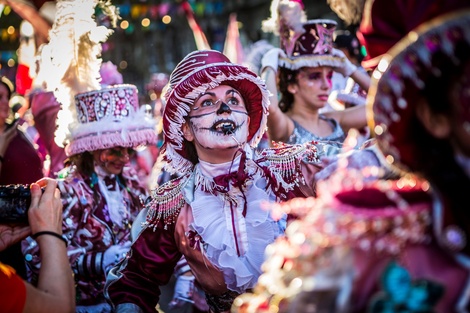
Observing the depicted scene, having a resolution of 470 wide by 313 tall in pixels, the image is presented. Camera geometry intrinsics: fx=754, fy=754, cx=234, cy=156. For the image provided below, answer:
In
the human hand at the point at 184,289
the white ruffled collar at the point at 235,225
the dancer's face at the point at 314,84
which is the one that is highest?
the dancer's face at the point at 314,84

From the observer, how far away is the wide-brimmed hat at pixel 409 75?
1765mm

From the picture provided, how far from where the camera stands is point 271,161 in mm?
3865

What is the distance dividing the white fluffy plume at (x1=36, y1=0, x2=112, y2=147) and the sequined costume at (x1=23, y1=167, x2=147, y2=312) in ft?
1.66

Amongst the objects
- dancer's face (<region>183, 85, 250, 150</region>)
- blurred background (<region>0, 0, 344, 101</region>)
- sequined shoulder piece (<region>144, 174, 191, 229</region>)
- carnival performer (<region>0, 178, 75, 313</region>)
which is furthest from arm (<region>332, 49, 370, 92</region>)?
blurred background (<region>0, 0, 344, 101</region>)

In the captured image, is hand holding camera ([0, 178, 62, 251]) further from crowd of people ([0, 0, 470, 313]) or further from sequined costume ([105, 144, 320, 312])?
sequined costume ([105, 144, 320, 312])

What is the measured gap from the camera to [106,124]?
5.50m

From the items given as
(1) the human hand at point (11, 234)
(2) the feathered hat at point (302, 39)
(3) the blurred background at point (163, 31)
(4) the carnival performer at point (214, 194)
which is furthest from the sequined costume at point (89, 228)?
(3) the blurred background at point (163, 31)

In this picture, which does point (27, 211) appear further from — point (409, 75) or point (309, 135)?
point (309, 135)

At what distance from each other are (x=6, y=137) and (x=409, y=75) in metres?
4.56

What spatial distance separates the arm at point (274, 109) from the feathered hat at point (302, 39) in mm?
115

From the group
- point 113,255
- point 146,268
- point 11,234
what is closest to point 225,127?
point 146,268

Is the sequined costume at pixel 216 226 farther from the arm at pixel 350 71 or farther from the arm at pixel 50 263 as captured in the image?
the arm at pixel 350 71

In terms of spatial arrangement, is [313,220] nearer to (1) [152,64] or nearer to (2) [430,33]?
(2) [430,33]

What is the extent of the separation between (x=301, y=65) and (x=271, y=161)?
2.20 meters
